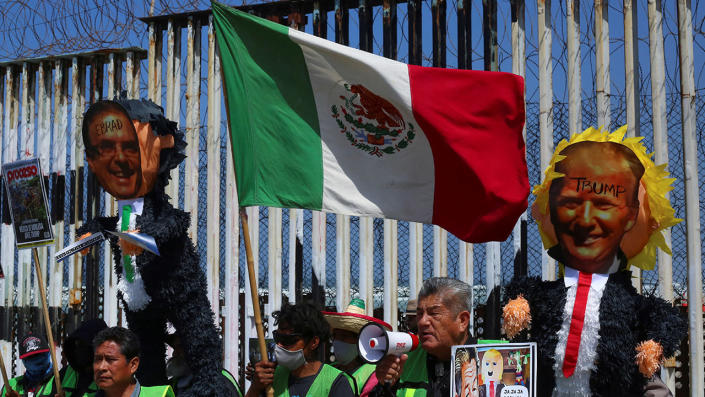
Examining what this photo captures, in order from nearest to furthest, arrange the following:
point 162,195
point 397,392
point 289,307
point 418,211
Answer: point 397,392
point 289,307
point 418,211
point 162,195

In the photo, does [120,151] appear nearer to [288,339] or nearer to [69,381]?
[69,381]

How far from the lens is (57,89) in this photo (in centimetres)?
871

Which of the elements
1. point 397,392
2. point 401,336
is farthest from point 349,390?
point 401,336

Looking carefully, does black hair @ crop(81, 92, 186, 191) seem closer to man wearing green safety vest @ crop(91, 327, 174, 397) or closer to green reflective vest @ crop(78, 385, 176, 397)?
man wearing green safety vest @ crop(91, 327, 174, 397)

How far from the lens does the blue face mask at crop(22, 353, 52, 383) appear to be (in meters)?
6.33

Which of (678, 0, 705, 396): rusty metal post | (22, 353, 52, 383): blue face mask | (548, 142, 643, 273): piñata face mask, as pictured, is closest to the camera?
(548, 142, 643, 273): piñata face mask

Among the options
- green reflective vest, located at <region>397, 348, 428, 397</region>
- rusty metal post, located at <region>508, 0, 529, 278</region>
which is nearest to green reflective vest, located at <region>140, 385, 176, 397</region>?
green reflective vest, located at <region>397, 348, 428, 397</region>

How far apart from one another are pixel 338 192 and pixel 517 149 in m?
Result: 1.02

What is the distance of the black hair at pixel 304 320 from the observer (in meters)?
4.73

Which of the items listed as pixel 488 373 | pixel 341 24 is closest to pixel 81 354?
pixel 488 373

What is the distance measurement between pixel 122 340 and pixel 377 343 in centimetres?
137

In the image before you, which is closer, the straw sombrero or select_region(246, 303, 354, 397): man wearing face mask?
select_region(246, 303, 354, 397): man wearing face mask

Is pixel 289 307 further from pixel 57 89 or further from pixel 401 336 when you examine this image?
pixel 57 89

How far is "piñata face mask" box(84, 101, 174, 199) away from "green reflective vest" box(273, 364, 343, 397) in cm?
148
